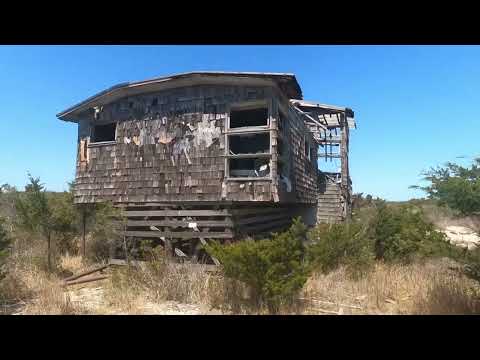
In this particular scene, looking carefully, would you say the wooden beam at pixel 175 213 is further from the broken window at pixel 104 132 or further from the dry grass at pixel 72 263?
the broken window at pixel 104 132

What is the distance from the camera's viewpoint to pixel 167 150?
1077cm

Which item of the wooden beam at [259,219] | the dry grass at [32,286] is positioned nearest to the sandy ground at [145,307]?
the dry grass at [32,286]

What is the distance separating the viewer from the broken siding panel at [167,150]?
10.2 m

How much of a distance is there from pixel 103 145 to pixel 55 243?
422 cm

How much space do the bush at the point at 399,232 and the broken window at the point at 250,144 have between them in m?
5.41

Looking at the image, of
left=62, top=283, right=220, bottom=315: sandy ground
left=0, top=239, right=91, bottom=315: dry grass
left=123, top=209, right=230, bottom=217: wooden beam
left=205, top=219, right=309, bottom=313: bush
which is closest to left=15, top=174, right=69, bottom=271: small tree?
left=0, top=239, right=91, bottom=315: dry grass

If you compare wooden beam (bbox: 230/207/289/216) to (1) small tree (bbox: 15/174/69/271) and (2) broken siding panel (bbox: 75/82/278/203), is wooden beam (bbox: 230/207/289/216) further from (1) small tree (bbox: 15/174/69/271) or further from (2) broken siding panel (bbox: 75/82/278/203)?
(1) small tree (bbox: 15/174/69/271)

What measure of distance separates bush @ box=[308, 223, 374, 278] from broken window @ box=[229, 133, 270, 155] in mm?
5390

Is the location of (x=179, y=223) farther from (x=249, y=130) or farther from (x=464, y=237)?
(x=464, y=237)
